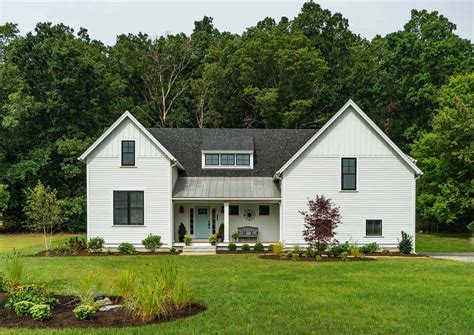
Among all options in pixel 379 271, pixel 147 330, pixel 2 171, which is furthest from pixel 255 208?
pixel 2 171

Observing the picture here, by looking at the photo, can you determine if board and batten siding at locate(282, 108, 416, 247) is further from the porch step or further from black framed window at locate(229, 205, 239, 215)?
the porch step

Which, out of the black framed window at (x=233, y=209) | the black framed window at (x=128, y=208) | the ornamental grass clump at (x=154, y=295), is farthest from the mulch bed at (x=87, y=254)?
the ornamental grass clump at (x=154, y=295)

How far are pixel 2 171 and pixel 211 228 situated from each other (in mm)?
19515

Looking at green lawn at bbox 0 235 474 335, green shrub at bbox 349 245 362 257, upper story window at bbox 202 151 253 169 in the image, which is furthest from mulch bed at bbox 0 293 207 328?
upper story window at bbox 202 151 253 169

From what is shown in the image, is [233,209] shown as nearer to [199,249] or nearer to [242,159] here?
[242,159]

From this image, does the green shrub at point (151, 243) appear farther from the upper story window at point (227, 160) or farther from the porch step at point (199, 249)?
the upper story window at point (227, 160)

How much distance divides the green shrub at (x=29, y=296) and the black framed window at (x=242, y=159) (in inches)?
759

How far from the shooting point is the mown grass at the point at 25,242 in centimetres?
2694

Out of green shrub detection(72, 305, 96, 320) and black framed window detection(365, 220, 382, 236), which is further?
black framed window detection(365, 220, 382, 236)

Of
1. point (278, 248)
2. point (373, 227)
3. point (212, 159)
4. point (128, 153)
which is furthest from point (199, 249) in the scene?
point (373, 227)

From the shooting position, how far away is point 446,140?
116ft

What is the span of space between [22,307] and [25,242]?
23576mm

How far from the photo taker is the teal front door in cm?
2827

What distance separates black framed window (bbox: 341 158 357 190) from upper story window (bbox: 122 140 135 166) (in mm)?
11249
